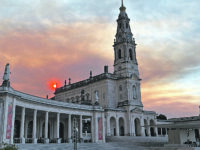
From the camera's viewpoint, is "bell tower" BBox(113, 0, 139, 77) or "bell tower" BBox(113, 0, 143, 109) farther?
"bell tower" BBox(113, 0, 139, 77)

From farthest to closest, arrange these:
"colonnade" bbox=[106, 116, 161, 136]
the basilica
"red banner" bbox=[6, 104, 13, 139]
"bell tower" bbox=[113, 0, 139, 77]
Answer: "bell tower" bbox=[113, 0, 139, 77], "colonnade" bbox=[106, 116, 161, 136], the basilica, "red banner" bbox=[6, 104, 13, 139]

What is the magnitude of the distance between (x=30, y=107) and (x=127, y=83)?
35.5 meters

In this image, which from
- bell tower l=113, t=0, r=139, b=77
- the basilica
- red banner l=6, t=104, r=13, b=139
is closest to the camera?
red banner l=6, t=104, r=13, b=139

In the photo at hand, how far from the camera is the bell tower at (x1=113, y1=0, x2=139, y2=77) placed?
69125 millimetres

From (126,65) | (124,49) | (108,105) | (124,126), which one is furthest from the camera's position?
(124,49)

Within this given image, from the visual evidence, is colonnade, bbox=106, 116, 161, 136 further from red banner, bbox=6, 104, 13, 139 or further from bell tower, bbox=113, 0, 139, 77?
red banner, bbox=6, 104, 13, 139

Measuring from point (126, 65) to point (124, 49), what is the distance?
5.50 m

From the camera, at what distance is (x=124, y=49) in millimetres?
71062

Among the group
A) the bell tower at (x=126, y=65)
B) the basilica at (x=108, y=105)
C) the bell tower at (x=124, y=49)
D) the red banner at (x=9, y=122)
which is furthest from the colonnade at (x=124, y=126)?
the red banner at (x=9, y=122)

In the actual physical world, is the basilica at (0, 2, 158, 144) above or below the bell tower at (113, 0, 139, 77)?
below

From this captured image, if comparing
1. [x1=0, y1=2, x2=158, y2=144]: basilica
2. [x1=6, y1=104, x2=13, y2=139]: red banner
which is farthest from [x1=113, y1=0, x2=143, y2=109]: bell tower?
[x1=6, y1=104, x2=13, y2=139]: red banner

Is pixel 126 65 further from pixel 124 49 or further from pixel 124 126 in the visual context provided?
pixel 124 126

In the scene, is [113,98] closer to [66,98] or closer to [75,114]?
[66,98]

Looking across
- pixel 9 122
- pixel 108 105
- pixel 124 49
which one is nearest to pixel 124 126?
pixel 108 105
